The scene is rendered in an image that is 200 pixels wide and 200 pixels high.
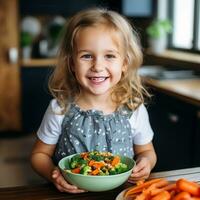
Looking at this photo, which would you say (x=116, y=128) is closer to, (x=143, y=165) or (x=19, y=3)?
(x=143, y=165)

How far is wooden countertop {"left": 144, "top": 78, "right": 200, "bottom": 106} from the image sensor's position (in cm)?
236

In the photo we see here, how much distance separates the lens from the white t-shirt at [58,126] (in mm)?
1281

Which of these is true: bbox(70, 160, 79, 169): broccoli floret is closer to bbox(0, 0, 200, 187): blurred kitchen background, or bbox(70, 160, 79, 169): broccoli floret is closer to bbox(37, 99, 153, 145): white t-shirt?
bbox(37, 99, 153, 145): white t-shirt

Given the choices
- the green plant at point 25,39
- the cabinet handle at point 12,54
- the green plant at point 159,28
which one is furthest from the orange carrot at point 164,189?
the green plant at point 25,39

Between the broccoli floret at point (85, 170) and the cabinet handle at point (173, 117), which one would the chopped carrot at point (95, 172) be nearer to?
the broccoli floret at point (85, 170)

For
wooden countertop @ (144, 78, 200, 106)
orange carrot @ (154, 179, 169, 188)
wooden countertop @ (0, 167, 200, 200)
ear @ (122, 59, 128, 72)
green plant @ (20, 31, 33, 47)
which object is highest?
ear @ (122, 59, 128, 72)

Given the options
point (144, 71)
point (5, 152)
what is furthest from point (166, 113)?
point (5, 152)

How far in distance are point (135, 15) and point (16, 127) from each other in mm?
1781

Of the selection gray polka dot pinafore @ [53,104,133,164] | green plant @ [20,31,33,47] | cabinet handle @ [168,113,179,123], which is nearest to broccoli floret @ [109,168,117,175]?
gray polka dot pinafore @ [53,104,133,164]

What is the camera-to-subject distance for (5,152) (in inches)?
152

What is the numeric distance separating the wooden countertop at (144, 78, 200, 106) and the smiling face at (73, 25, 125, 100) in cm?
116

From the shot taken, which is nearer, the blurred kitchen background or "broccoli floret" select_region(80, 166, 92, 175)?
"broccoli floret" select_region(80, 166, 92, 175)

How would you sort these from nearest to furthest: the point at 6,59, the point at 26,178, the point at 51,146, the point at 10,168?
1. the point at 51,146
2. the point at 26,178
3. the point at 10,168
4. the point at 6,59

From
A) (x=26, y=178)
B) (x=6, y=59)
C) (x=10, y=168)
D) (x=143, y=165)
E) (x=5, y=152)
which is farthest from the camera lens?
(x=6, y=59)
